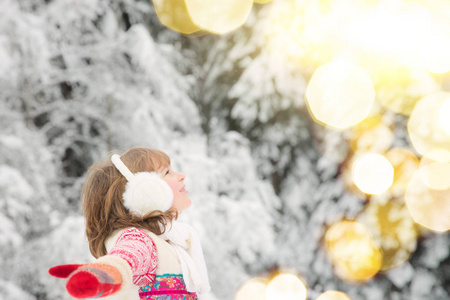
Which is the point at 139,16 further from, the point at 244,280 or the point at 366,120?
the point at 244,280

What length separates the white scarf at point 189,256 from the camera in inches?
75.3

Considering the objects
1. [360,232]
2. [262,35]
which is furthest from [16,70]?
[360,232]

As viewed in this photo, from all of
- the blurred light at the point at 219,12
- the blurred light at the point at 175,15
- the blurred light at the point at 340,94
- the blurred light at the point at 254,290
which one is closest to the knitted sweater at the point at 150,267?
the blurred light at the point at 340,94

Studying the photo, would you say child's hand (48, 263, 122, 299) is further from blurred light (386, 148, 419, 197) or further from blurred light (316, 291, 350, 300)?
blurred light (316, 291, 350, 300)

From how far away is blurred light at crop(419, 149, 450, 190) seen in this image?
5.75 m

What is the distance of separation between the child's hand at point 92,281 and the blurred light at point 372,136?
5.08 metres

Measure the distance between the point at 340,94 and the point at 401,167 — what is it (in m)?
1.17

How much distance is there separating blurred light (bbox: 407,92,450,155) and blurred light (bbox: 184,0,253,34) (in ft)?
8.12

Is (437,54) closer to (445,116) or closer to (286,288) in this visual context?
(445,116)

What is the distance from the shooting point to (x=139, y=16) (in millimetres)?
6516

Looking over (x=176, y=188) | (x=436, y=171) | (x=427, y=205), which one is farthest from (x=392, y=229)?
(x=176, y=188)

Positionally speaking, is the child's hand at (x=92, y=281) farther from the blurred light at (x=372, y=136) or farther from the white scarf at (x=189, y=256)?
the blurred light at (x=372, y=136)

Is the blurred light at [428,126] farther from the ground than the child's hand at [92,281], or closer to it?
closer to it

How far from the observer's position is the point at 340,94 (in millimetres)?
6277
